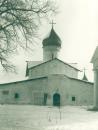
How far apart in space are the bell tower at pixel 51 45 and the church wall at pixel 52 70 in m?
3.11

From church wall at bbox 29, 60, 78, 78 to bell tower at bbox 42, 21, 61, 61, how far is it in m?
3.11

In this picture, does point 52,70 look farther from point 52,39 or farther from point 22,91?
point 22,91

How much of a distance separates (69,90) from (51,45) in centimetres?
832

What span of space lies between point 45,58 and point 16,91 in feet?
29.4

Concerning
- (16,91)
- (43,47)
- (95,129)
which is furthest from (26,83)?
(95,129)

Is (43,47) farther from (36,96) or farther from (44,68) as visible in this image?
(36,96)

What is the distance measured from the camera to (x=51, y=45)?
64812 mm

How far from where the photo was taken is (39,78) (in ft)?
197

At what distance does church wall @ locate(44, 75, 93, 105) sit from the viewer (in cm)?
5906

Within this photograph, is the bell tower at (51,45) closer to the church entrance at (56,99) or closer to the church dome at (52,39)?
the church dome at (52,39)

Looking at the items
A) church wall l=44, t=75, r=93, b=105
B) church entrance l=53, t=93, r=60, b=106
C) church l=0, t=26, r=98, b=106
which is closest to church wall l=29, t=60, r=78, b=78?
church l=0, t=26, r=98, b=106

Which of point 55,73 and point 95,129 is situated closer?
point 95,129

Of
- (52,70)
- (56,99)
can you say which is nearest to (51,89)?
(56,99)

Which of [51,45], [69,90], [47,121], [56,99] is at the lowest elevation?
[47,121]
